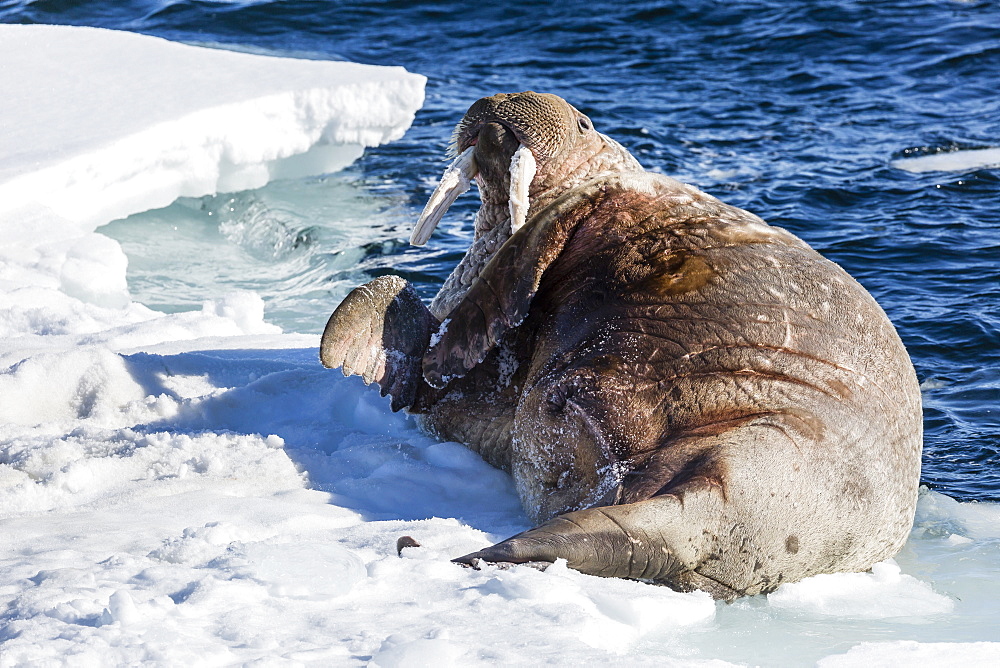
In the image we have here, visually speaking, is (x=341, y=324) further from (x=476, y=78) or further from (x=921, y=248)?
(x=476, y=78)

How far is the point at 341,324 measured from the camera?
3975mm

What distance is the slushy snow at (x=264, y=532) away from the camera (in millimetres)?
2463

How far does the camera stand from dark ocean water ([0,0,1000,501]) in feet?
22.0

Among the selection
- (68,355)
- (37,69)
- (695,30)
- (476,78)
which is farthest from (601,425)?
(695,30)

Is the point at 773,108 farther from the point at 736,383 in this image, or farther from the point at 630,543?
the point at 630,543

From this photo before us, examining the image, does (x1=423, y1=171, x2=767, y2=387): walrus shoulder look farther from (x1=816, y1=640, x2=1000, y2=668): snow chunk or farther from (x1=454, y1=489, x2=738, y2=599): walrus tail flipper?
(x1=816, y1=640, x2=1000, y2=668): snow chunk

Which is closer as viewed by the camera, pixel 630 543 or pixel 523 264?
pixel 630 543

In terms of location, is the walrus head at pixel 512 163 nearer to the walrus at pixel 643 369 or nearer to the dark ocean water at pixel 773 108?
the walrus at pixel 643 369

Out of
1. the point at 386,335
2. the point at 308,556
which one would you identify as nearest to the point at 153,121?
the point at 386,335

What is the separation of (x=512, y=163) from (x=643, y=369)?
97 cm

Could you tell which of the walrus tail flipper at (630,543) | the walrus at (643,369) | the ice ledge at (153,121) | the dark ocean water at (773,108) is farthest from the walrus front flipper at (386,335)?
the ice ledge at (153,121)

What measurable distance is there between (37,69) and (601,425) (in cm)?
646

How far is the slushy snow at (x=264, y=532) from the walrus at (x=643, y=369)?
13 centimetres

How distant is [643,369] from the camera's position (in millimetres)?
3648
